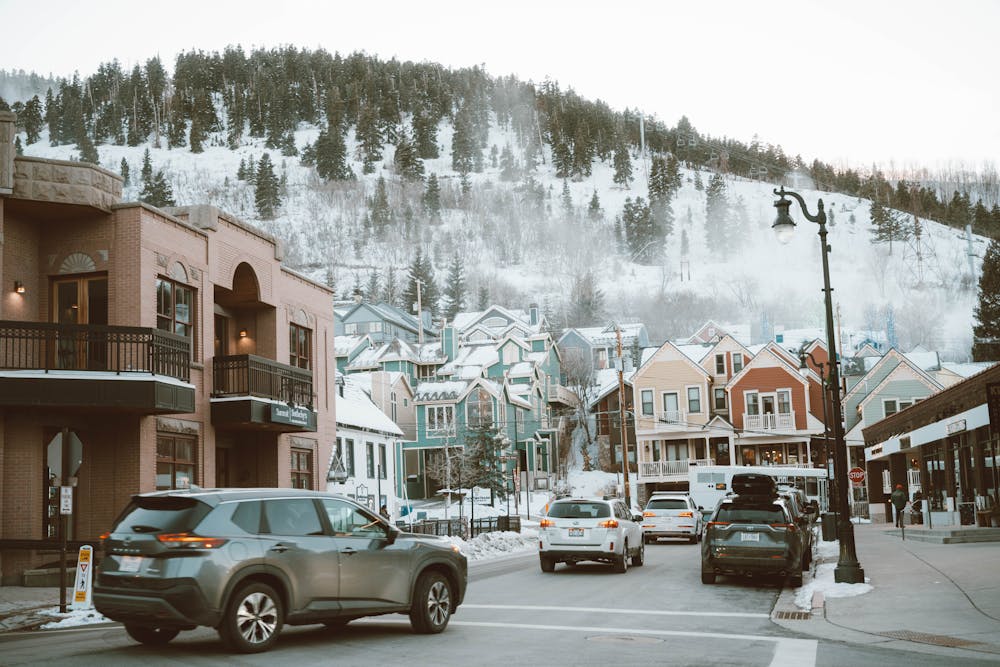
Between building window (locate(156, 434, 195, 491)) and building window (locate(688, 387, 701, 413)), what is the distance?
44244 millimetres

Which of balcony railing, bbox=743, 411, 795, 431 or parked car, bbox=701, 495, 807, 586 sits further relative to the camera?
balcony railing, bbox=743, 411, 795, 431

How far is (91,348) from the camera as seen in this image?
22891mm

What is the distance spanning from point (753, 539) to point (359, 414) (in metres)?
30.1

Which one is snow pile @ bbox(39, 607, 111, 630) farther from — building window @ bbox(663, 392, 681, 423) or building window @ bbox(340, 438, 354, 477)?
building window @ bbox(663, 392, 681, 423)

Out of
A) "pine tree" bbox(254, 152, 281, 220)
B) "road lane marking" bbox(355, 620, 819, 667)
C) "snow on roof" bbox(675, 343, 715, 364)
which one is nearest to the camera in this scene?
"road lane marking" bbox(355, 620, 819, 667)

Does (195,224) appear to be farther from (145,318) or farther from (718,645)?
(718,645)

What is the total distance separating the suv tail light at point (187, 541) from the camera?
34.3ft

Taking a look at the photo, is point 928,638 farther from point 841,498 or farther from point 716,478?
point 716,478

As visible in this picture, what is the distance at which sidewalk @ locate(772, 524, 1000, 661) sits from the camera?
12.0 m

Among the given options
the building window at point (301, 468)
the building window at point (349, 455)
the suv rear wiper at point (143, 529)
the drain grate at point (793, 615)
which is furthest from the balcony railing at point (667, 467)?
the suv rear wiper at point (143, 529)

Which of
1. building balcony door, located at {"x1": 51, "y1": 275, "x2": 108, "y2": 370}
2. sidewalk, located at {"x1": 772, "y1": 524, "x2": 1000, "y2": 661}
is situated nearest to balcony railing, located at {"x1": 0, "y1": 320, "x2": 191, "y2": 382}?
building balcony door, located at {"x1": 51, "y1": 275, "x2": 108, "y2": 370}

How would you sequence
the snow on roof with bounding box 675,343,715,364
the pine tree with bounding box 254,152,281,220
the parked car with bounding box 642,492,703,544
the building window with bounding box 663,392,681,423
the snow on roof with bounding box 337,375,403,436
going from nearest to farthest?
the parked car with bounding box 642,492,703,544 < the snow on roof with bounding box 337,375,403,436 < the building window with bounding box 663,392,681,423 < the snow on roof with bounding box 675,343,715,364 < the pine tree with bounding box 254,152,281,220

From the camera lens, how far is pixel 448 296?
14888cm

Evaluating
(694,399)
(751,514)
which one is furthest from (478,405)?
(751,514)
